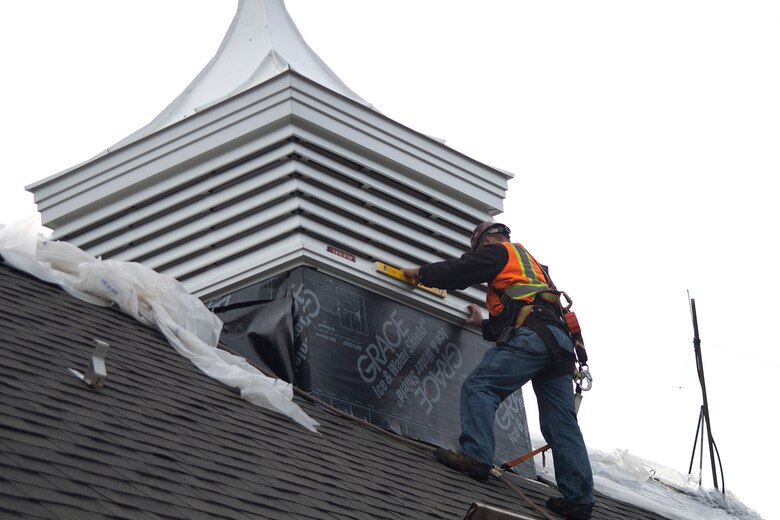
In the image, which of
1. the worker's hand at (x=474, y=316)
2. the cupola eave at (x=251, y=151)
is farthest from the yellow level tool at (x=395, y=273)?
the cupola eave at (x=251, y=151)

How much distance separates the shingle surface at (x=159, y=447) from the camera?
3.34 m

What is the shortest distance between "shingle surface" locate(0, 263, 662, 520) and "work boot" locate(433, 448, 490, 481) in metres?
0.05

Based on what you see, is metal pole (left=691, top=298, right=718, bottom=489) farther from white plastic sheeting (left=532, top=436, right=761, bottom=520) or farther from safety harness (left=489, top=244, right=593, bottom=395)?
safety harness (left=489, top=244, right=593, bottom=395)

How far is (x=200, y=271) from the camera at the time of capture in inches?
268

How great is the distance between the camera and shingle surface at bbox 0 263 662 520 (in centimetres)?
334

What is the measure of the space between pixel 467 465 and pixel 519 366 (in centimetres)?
59

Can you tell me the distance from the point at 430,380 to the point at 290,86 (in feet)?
6.38

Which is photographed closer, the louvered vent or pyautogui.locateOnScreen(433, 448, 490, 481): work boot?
pyautogui.locateOnScreen(433, 448, 490, 481): work boot

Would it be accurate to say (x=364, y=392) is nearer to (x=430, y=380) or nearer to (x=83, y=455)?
(x=430, y=380)

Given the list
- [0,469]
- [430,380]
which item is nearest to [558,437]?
[430,380]

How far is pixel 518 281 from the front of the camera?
6051 mm

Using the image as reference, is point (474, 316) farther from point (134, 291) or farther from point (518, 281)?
point (134, 291)

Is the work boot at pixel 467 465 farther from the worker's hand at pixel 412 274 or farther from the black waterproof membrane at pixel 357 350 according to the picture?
the worker's hand at pixel 412 274

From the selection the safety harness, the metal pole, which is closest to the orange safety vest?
the safety harness
